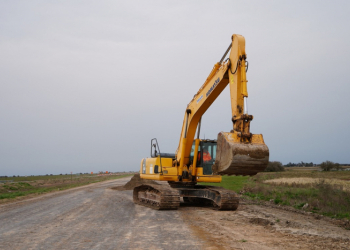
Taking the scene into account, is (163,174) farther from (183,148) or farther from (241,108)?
(241,108)

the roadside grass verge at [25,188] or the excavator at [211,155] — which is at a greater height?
the excavator at [211,155]

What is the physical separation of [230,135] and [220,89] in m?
3.50

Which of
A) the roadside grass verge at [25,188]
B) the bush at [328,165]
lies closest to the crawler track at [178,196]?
the roadside grass verge at [25,188]

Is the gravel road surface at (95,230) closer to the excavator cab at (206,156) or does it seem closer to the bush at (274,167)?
the excavator cab at (206,156)

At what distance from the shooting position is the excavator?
8.91 metres

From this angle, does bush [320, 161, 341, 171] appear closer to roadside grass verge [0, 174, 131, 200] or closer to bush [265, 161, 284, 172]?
bush [265, 161, 284, 172]

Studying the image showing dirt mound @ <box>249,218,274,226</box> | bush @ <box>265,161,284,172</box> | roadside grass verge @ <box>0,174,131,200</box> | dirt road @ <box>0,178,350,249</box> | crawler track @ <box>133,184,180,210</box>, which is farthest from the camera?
bush @ <box>265,161,284,172</box>

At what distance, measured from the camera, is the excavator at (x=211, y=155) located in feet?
29.2

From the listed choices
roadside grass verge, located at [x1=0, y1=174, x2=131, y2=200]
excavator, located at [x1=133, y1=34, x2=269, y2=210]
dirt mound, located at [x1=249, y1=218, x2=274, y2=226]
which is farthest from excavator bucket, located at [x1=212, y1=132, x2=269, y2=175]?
roadside grass verge, located at [x1=0, y1=174, x2=131, y2=200]

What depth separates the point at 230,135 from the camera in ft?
29.9

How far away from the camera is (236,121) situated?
31.1 ft

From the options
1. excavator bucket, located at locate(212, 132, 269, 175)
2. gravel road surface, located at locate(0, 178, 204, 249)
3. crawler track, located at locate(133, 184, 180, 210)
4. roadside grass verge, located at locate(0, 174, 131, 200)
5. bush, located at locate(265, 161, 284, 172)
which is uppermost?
excavator bucket, located at locate(212, 132, 269, 175)

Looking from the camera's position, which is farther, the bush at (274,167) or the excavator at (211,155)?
the bush at (274,167)

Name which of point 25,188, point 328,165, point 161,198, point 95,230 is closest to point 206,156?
point 161,198
